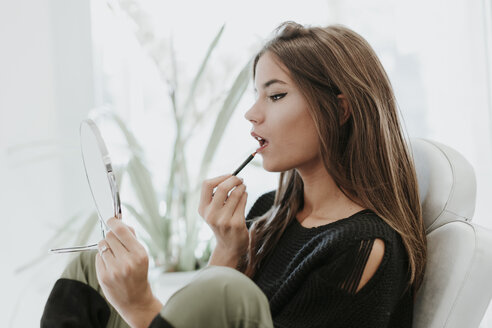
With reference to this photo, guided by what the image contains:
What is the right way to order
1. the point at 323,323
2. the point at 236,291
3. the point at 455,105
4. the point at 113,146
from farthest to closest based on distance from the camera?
1. the point at 455,105
2. the point at 113,146
3. the point at 323,323
4. the point at 236,291

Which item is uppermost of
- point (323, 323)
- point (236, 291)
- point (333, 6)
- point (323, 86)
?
point (333, 6)

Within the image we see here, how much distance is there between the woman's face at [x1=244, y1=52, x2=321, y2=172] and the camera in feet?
2.99

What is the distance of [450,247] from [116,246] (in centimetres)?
55

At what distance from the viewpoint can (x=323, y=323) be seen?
2.47 ft

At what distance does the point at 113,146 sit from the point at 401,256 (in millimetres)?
1120

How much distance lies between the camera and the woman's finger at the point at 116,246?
0.77m

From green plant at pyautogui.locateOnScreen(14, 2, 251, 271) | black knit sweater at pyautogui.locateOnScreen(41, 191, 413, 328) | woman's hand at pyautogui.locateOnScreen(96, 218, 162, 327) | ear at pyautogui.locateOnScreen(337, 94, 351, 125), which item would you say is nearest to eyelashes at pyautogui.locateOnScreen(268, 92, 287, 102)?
ear at pyautogui.locateOnScreen(337, 94, 351, 125)

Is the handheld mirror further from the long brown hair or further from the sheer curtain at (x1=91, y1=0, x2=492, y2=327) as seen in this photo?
the sheer curtain at (x1=91, y1=0, x2=492, y2=327)

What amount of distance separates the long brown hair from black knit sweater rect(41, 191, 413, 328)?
0.17 ft

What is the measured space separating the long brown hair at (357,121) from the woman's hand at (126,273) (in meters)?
0.40

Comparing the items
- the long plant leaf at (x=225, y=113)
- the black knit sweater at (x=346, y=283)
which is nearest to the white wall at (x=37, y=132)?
the long plant leaf at (x=225, y=113)

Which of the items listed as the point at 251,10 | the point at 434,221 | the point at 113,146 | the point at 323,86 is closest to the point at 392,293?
the point at 434,221

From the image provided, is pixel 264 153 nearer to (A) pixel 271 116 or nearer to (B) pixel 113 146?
(A) pixel 271 116

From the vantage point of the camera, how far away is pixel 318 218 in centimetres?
98
